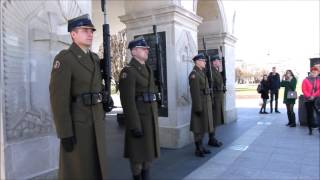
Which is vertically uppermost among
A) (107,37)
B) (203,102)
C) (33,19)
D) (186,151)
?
(33,19)

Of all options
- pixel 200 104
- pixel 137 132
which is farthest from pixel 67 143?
pixel 200 104

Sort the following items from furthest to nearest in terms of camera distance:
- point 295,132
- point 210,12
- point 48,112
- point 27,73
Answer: point 210,12 → point 295,132 → point 48,112 → point 27,73

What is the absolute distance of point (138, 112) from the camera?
181 inches

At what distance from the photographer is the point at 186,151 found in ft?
24.2

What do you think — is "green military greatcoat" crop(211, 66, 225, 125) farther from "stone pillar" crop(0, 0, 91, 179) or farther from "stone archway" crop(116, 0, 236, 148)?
"stone pillar" crop(0, 0, 91, 179)

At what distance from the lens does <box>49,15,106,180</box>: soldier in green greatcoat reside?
3.23 meters

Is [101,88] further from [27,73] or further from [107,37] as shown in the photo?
[27,73]

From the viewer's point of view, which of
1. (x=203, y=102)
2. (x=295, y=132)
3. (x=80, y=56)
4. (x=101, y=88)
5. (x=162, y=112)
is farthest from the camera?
(x=295, y=132)

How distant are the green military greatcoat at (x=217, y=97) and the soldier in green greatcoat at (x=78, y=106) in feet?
15.0

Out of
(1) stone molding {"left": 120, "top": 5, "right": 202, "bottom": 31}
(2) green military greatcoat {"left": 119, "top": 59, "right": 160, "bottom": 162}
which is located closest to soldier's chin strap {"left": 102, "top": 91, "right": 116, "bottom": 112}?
(2) green military greatcoat {"left": 119, "top": 59, "right": 160, "bottom": 162}

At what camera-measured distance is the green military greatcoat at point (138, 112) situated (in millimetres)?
4445

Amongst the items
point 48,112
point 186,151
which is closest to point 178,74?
point 186,151

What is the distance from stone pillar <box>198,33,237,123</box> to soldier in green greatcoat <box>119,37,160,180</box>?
22.5 feet

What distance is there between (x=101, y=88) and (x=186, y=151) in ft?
13.5
